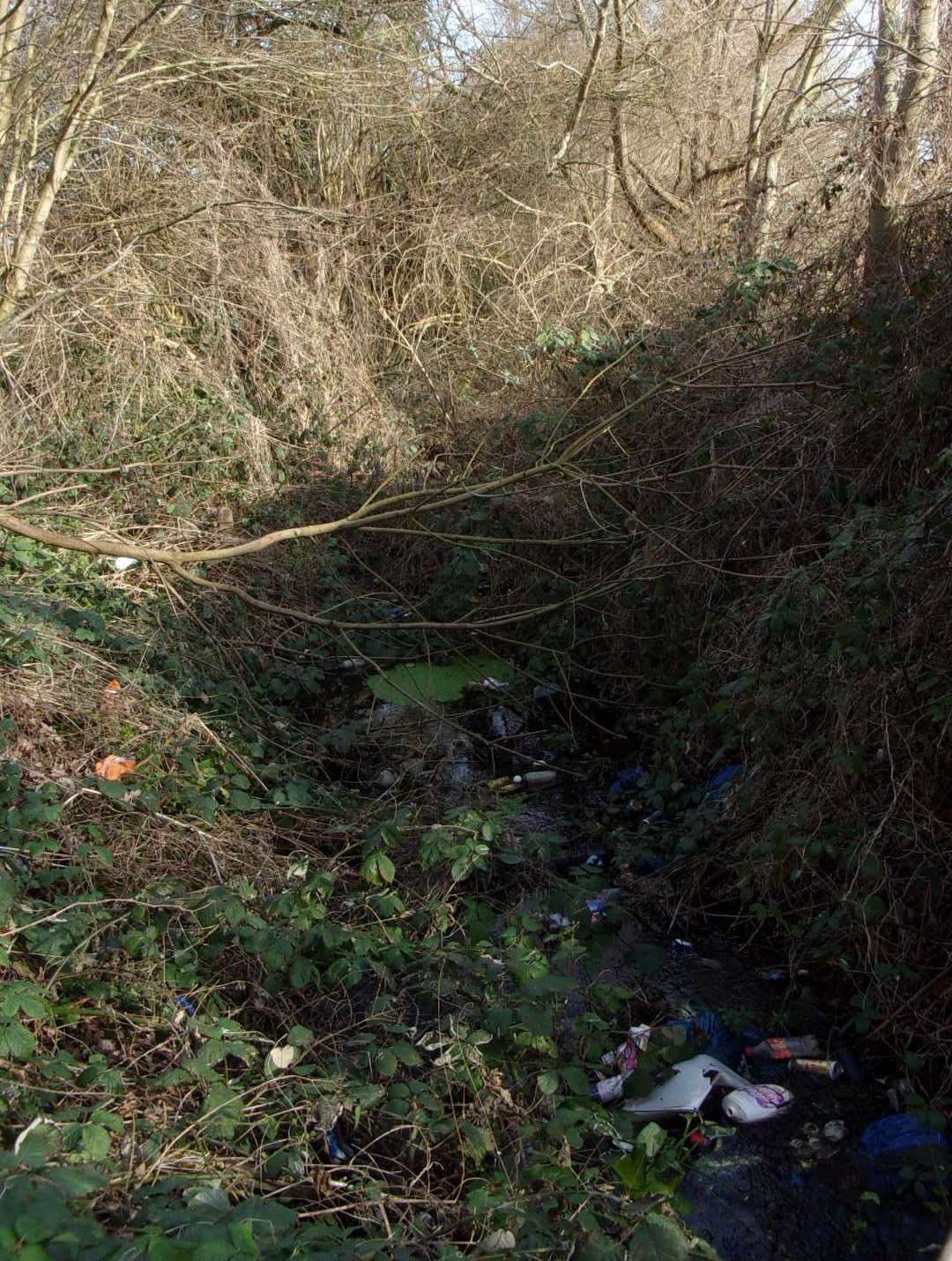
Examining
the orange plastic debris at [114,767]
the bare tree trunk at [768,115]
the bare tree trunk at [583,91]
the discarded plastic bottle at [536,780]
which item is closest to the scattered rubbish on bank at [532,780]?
the discarded plastic bottle at [536,780]

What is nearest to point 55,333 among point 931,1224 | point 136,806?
point 136,806

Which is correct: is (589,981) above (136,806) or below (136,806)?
below

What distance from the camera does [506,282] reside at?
871 centimetres

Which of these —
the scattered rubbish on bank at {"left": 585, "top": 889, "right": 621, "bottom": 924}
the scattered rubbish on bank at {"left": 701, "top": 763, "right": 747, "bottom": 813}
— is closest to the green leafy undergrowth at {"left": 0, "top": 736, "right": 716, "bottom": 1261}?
the scattered rubbish on bank at {"left": 585, "top": 889, "right": 621, "bottom": 924}

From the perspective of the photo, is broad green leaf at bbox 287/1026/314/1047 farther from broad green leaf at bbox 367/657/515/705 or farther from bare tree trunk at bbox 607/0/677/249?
bare tree trunk at bbox 607/0/677/249

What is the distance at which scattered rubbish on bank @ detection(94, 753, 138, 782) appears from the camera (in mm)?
3492

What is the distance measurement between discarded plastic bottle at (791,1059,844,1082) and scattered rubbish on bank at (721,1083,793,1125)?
0.10 metres

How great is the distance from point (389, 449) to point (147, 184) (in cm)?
246

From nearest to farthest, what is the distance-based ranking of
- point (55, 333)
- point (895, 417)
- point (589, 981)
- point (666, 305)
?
point (589, 981), point (895, 417), point (55, 333), point (666, 305)

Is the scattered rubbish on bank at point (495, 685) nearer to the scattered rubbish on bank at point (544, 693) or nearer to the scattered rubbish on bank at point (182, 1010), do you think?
the scattered rubbish on bank at point (544, 693)

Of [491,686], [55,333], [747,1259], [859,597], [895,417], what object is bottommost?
[747,1259]

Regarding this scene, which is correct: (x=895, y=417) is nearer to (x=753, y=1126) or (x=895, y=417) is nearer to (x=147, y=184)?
(x=753, y=1126)

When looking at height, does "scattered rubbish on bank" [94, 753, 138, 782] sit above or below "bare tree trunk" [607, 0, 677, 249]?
below

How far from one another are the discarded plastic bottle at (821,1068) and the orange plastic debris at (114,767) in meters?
2.22
